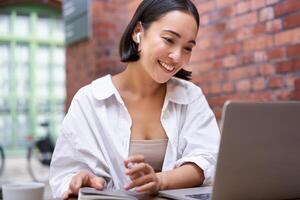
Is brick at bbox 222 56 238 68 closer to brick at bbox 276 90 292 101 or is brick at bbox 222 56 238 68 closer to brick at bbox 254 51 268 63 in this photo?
brick at bbox 254 51 268 63

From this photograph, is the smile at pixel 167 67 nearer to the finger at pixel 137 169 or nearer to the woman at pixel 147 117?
the woman at pixel 147 117

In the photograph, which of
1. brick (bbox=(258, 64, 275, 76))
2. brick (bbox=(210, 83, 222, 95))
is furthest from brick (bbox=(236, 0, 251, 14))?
brick (bbox=(210, 83, 222, 95))

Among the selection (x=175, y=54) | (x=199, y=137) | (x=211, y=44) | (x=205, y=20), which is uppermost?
(x=205, y=20)

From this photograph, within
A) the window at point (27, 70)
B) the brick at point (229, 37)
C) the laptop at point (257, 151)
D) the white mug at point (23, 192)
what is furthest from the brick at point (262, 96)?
the window at point (27, 70)

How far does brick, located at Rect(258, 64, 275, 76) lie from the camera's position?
87.5 inches

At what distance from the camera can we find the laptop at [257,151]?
33.3 inches

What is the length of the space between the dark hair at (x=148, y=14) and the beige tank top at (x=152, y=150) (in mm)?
275

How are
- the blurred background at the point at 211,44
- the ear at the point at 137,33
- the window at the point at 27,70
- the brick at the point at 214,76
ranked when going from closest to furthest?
the ear at the point at 137,33 < the blurred background at the point at 211,44 < the brick at the point at 214,76 < the window at the point at 27,70

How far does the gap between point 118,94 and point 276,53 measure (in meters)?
1.10

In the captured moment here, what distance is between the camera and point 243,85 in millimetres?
2408

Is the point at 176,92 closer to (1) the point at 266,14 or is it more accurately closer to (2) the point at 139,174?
(2) the point at 139,174

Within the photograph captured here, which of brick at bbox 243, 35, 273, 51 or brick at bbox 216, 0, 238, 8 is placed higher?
brick at bbox 216, 0, 238, 8

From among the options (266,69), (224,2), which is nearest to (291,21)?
(266,69)

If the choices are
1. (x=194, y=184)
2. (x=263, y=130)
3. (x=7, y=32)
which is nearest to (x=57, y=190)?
(x=194, y=184)
